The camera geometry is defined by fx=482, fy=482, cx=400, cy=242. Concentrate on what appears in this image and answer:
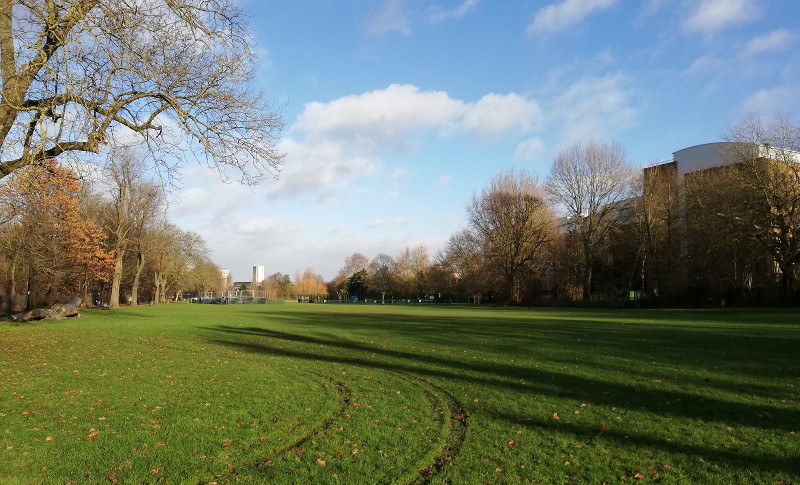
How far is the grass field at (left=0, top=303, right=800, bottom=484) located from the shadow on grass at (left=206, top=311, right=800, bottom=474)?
7cm

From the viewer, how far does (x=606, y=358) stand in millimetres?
13500

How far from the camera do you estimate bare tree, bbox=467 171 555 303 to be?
64188mm

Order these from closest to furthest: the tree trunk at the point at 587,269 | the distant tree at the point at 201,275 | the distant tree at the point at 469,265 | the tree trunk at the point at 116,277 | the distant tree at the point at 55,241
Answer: the distant tree at the point at 55,241
the tree trunk at the point at 116,277
the tree trunk at the point at 587,269
the distant tree at the point at 469,265
the distant tree at the point at 201,275

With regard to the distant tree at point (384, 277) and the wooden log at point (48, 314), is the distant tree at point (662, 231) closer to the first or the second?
the wooden log at point (48, 314)

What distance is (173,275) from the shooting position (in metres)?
76.7

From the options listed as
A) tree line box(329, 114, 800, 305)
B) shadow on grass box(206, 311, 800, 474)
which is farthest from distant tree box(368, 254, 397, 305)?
shadow on grass box(206, 311, 800, 474)

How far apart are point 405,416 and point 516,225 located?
194ft

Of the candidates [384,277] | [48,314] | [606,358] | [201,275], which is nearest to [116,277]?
[48,314]

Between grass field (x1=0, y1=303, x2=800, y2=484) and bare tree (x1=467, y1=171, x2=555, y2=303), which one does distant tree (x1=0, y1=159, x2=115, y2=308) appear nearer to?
grass field (x1=0, y1=303, x2=800, y2=484)

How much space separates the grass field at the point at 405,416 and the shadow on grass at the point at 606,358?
0.22 ft

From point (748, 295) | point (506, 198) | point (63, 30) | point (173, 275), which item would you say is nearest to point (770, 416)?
point (63, 30)

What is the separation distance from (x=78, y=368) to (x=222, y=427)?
24.9 feet

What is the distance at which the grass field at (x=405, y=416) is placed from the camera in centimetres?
543

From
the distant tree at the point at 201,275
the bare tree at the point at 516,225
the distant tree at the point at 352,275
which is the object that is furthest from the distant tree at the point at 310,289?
the bare tree at the point at 516,225
